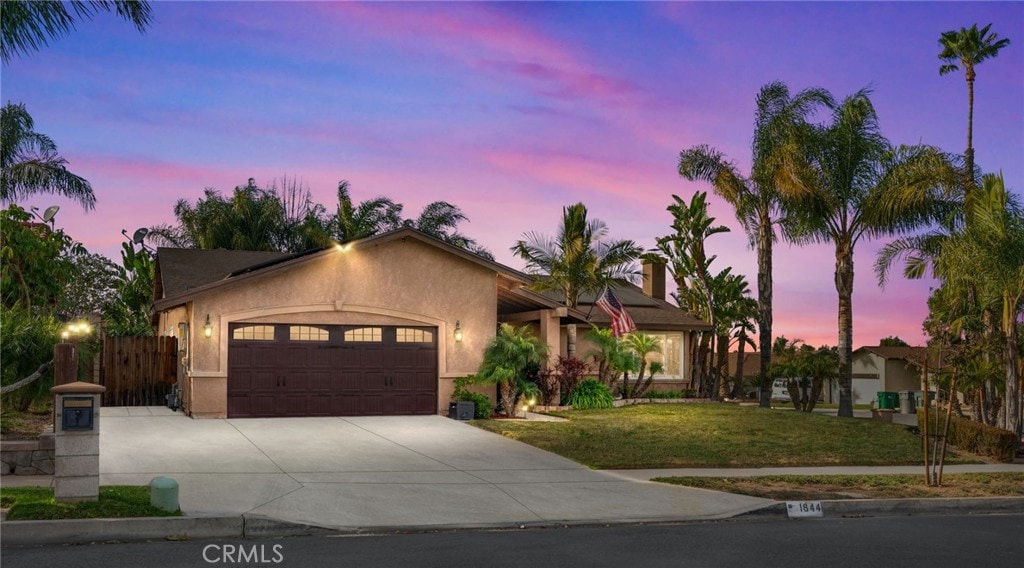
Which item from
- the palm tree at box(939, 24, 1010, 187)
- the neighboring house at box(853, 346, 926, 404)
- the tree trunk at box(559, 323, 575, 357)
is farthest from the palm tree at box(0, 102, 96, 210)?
the neighboring house at box(853, 346, 926, 404)

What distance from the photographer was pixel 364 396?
80.1ft

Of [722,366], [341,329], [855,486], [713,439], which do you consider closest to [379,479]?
[855,486]

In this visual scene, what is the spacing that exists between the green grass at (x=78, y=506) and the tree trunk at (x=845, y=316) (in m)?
22.7

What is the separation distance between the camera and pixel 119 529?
1042 centimetres

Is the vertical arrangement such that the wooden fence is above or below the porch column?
below

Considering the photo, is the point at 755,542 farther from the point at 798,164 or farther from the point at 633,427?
the point at 798,164

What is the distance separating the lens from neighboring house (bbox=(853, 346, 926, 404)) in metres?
55.1

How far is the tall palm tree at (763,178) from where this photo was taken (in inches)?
1238

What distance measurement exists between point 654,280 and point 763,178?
31.7 ft

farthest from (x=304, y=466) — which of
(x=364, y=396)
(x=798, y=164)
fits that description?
(x=798, y=164)

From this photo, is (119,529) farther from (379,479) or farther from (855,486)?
(855,486)

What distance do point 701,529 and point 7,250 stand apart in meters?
13.5

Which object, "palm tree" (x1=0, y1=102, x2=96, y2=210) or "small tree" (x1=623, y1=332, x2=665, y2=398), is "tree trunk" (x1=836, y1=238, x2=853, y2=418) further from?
"palm tree" (x1=0, y1=102, x2=96, y2=210)

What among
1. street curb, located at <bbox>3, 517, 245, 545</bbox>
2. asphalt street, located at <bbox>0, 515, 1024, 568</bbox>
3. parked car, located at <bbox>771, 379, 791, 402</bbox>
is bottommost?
parked car, located at <bbox>771, 379, 791, 402</bbox>
